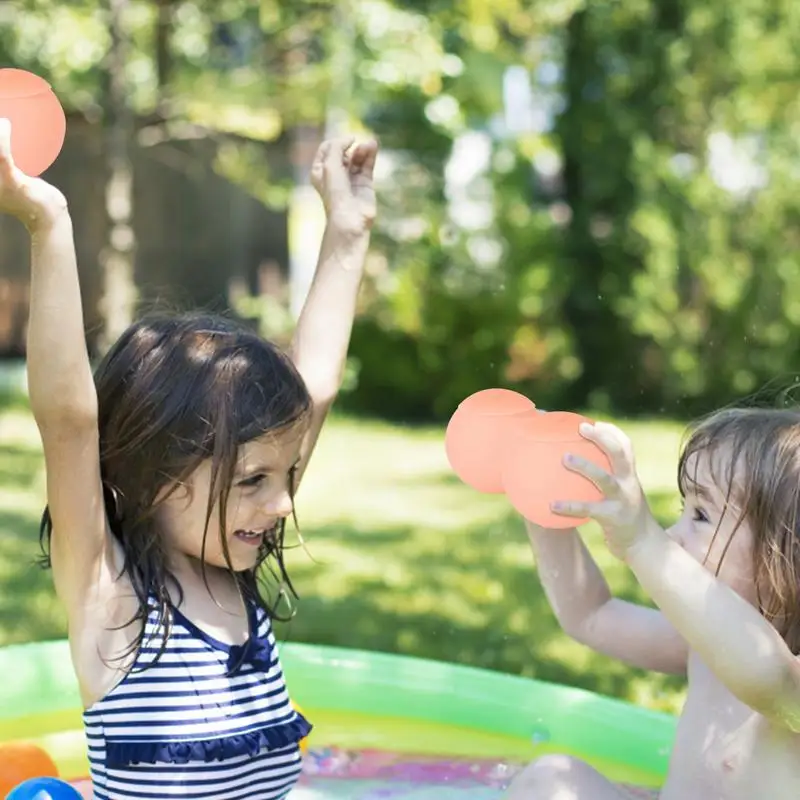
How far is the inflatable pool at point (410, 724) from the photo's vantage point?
261 cm

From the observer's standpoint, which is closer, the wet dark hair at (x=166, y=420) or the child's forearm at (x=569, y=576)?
the wet dark hair at (x=166, y=420)

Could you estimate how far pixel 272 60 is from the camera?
7.76 m

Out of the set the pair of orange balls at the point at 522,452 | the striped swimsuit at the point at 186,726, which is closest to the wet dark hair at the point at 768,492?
the pair of orange balls at the point at 522,452

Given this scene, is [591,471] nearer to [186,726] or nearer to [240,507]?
[240,507]

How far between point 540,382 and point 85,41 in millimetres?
3660

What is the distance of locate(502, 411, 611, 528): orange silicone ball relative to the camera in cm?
159

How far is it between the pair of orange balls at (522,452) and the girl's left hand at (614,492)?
1 centimetres

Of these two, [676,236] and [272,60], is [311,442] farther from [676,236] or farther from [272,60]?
[676,236]

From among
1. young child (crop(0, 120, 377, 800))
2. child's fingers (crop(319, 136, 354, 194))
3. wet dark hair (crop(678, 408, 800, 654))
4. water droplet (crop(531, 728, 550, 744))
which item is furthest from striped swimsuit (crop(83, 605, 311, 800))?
water droplet (crop(531, 728, 550, 744))

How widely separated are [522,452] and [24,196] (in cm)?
67

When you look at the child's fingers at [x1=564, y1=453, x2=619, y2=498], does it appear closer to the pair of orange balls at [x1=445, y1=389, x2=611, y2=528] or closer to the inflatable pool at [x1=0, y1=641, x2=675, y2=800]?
the pair of orange balls at [x1=445, y1=389, x2=611, y2=528]

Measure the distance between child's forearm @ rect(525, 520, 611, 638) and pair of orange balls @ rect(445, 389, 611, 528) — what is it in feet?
0.82

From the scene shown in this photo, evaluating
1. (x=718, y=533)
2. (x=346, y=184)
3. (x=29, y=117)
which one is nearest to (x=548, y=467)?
(x=718, y=533)

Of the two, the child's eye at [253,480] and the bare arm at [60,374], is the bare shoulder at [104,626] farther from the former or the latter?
the child's eye at [253,480]
